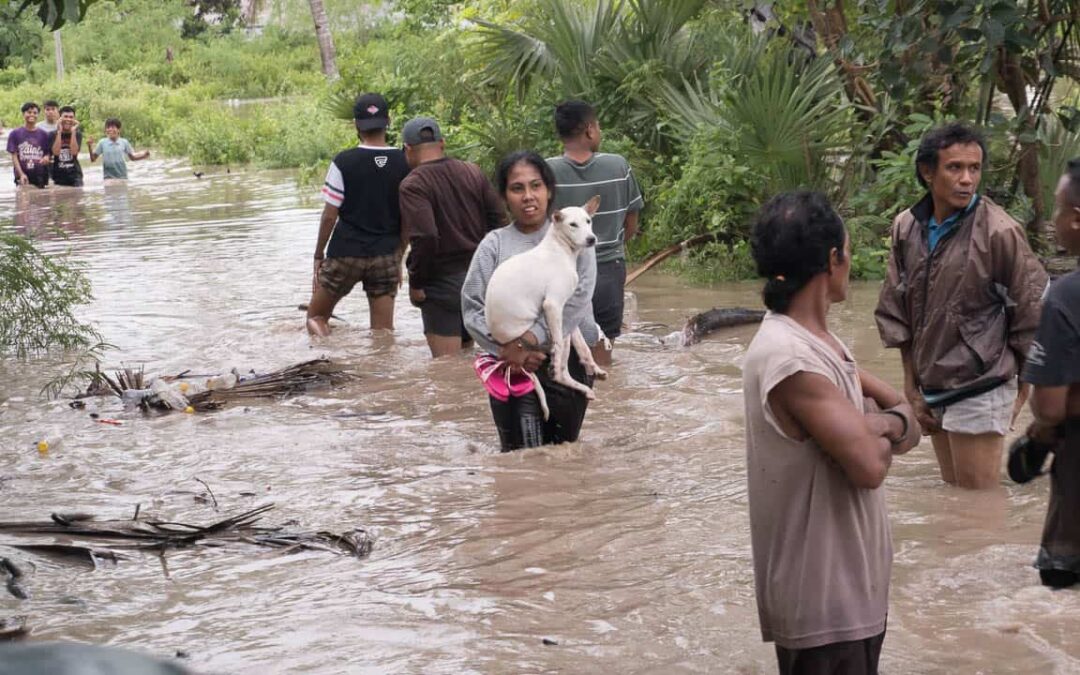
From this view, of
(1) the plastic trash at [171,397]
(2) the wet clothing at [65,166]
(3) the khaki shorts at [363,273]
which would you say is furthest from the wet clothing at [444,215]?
(2) the wet clothing at [65,166]

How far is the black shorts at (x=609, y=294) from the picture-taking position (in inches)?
319

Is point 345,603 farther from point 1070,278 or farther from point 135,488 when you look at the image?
point 1070,278

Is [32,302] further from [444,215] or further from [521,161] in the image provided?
[521,161]

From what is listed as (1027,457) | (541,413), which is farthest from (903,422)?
(541,413)

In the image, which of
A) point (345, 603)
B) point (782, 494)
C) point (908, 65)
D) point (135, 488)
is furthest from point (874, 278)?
point (782, 494)

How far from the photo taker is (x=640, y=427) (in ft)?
25.0

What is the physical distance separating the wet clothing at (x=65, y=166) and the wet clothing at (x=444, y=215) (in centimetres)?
1633

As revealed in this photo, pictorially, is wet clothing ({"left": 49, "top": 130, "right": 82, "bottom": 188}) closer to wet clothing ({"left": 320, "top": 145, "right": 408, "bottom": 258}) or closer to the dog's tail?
wet clothing ({"left": 320, "top": 145, "right": 408, "bottom": 258})

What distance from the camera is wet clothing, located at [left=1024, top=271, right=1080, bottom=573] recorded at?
159 inches

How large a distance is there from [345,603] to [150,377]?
5.23m

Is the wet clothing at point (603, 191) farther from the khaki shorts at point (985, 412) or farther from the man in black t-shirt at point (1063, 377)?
the man in black t-shirt at point (1063, 377)

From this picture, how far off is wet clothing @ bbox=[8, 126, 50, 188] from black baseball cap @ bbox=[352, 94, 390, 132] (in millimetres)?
15282

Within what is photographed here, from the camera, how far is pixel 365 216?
31.4ft

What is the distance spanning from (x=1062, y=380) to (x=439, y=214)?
5.04m
